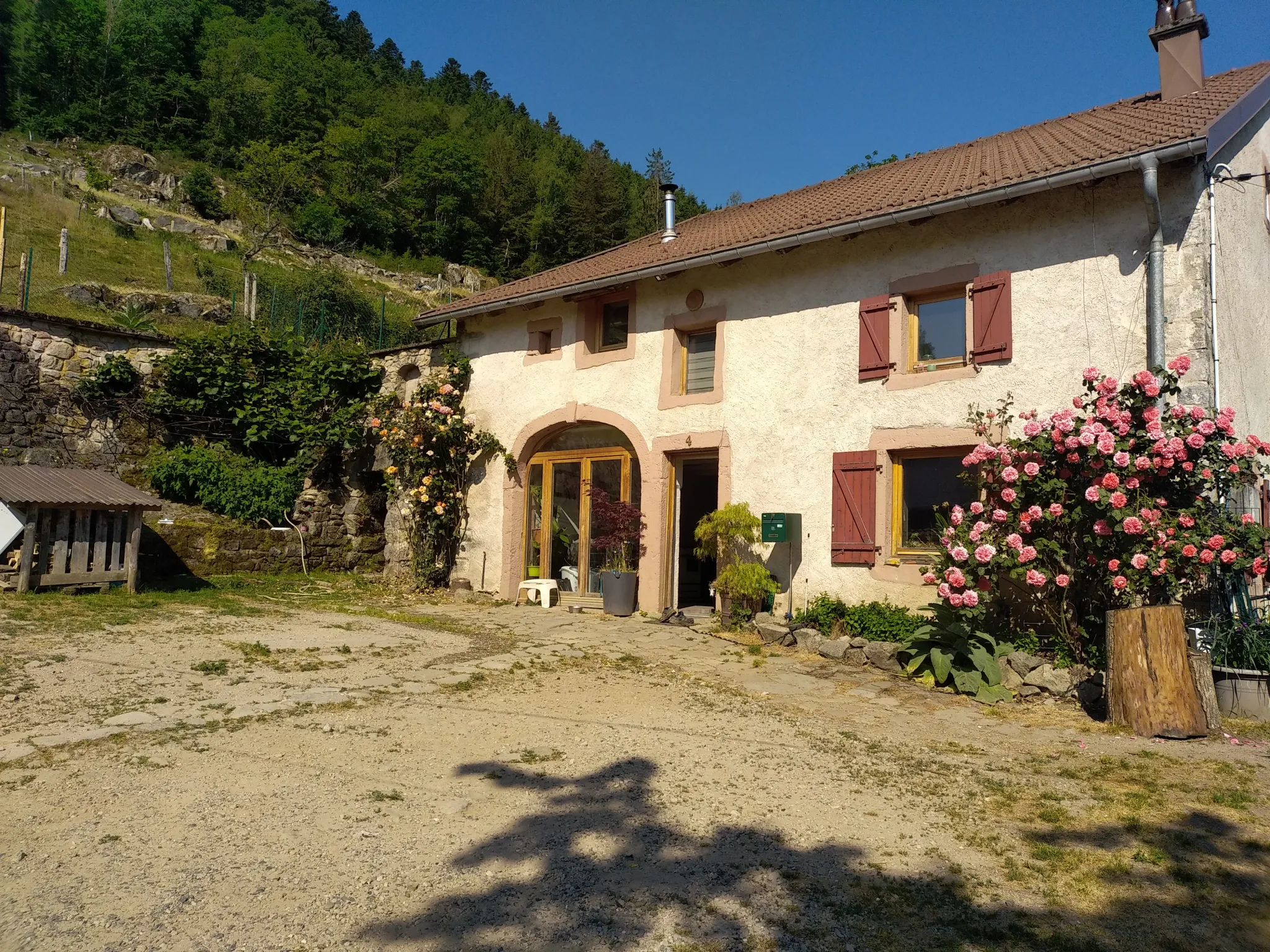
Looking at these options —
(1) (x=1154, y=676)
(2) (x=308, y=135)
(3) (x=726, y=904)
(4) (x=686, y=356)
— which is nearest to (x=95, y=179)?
(2) (x=308, y=135)

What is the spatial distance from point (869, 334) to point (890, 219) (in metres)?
1.16

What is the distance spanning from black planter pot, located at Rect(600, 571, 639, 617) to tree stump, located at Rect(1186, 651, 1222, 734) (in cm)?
605

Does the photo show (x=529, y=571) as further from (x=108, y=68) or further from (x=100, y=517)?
(x=108, y=68)

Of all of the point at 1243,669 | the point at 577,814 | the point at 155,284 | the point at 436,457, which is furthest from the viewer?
the point at 155,284

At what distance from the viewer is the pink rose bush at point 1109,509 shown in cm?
592

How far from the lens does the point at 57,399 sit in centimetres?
1120

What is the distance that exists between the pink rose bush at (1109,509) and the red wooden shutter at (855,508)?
4.26ft

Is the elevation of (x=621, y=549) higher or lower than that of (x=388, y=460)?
lower

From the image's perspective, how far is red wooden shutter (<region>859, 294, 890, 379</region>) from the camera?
8.36 m

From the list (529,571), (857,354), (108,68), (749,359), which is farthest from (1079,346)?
(108,68)

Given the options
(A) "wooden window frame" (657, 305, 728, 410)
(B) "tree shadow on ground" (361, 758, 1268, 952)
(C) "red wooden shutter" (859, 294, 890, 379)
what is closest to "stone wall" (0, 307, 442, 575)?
(A) "wooden window frame" (657, 305, 728, 410)

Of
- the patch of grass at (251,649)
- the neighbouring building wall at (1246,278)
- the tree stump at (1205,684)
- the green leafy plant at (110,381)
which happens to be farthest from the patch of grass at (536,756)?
the green leafy plant at (110,381)

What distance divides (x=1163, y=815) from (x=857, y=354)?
18.4 feet

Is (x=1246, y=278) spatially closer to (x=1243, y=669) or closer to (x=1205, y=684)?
(x=1243, y=669)
